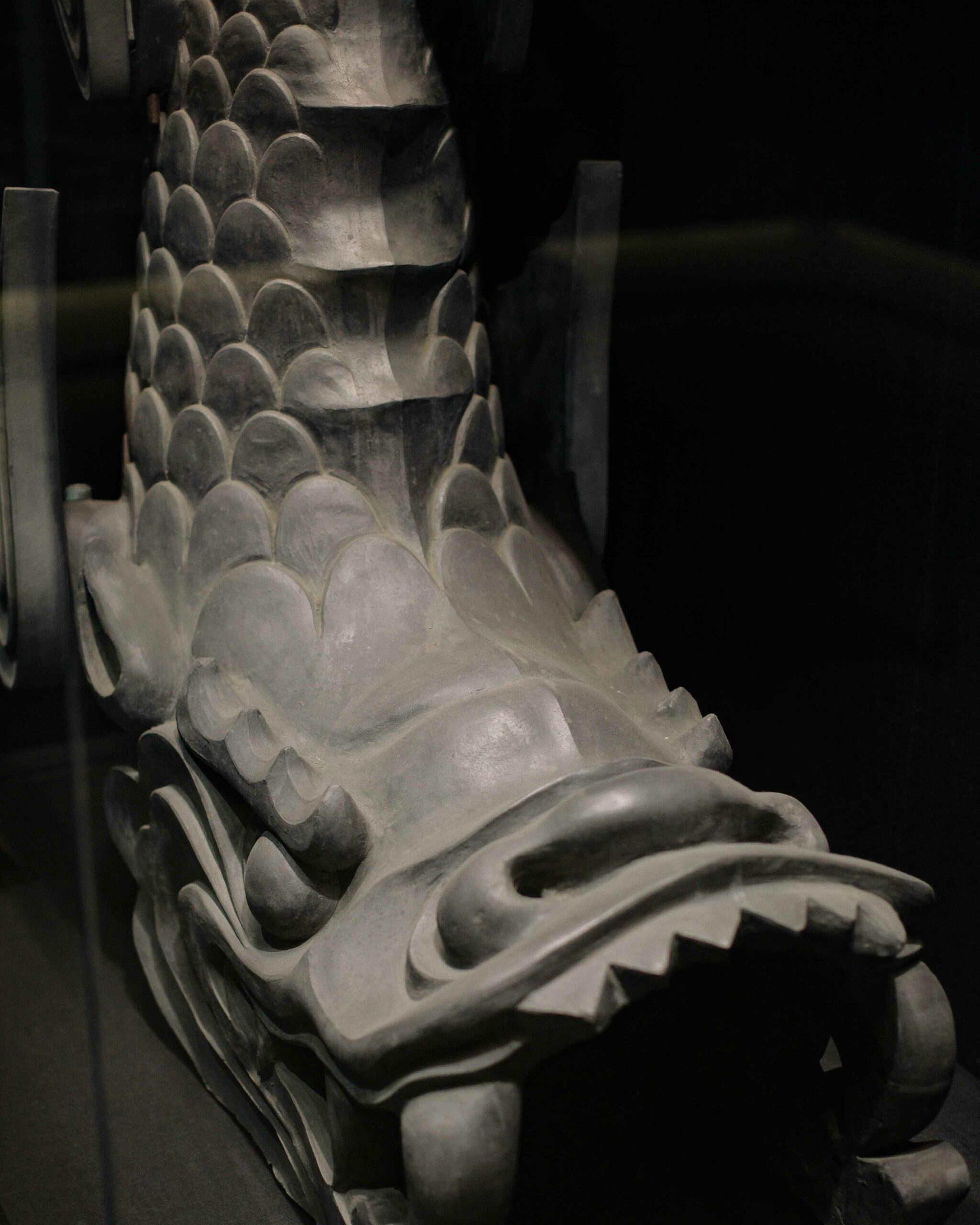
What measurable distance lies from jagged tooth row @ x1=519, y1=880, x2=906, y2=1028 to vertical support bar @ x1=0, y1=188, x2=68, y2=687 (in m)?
0.56

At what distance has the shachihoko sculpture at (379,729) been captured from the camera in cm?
83

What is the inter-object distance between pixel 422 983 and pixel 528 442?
0.68 m

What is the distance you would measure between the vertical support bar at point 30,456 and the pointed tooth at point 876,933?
668 millimetres

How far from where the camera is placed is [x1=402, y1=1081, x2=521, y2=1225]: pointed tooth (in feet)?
2.60

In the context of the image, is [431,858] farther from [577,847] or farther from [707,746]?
[707,746]

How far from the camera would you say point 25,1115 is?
3.99 ft

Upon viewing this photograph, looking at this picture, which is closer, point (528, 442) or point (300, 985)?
point (300, 985)

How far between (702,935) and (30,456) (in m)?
0.74

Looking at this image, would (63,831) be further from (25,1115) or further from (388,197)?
(388,197)

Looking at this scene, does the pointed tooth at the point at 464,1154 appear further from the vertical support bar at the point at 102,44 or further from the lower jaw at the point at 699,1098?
the vertical support bar at the point at 102,44

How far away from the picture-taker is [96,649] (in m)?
1.21

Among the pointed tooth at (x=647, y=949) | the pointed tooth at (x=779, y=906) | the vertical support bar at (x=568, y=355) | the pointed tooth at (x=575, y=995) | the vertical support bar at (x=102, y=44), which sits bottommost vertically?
the pointed tooth at (x=575, y=995)

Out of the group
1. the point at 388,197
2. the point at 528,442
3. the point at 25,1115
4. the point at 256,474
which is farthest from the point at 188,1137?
the point at 388,197

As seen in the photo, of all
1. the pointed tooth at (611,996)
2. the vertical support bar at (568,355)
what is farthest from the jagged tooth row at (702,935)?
the vertical support bar at (568,355)
